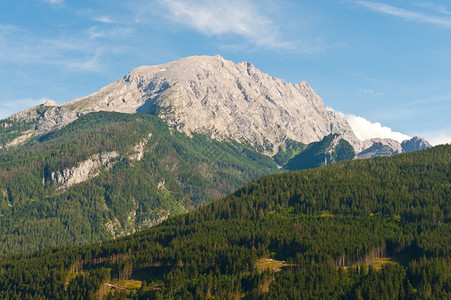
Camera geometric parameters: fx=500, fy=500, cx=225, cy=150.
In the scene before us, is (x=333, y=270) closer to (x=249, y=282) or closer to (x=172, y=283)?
(x=249, y=282)

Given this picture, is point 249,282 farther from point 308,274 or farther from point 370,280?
point 370,280

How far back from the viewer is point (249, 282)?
195250 millimetres

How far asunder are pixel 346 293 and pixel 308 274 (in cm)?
1912

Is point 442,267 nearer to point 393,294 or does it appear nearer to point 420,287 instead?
point 420,287

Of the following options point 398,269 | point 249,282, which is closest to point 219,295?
point 249,282

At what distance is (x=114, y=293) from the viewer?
196 meters

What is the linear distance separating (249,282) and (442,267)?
247ft

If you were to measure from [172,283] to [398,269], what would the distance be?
8876 cm

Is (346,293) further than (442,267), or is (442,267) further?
(442,267)

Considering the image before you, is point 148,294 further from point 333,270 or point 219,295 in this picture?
point 333,270

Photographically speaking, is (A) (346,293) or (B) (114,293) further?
(B) (114,293)

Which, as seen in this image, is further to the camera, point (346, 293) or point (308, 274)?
point (308, 274)

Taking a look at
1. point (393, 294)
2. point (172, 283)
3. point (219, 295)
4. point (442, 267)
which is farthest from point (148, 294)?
point (442, 267)

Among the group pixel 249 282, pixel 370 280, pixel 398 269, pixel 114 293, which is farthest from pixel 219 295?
pixel 398 269
